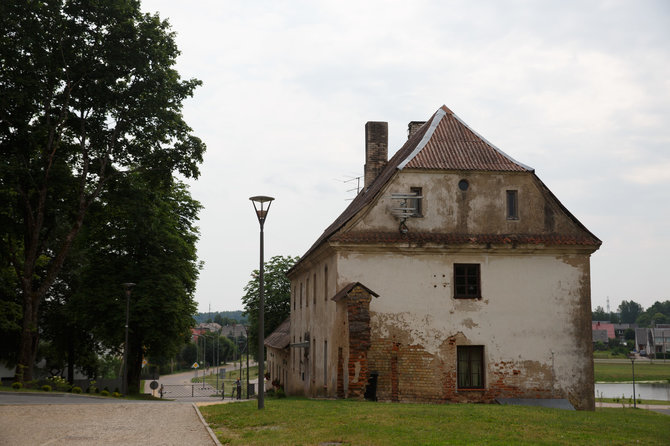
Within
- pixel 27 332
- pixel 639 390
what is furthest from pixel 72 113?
pixel 639 390

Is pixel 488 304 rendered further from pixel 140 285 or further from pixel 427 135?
pixel 140 285

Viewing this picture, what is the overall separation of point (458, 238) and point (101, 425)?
13222 mm

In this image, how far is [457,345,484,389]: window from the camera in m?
22.2

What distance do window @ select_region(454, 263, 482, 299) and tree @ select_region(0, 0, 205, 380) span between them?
13.9 meters

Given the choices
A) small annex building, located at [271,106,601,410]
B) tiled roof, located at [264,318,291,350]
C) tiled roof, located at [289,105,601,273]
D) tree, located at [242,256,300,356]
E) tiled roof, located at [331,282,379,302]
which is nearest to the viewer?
tiled roof, located at [331,282,379,302]

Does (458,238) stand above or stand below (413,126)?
below

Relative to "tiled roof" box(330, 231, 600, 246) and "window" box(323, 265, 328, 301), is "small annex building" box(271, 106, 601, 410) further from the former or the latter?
"window" box(323, 265, 328, 301)

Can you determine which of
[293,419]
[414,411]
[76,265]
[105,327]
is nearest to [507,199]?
[414,411]

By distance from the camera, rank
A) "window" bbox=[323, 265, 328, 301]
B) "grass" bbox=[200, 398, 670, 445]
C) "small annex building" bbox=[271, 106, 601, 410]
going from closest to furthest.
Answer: "grass" bbox=[200, 398, 670, 445], "small annex building" bbox=[271, 106, 601, 410], "window" bbox=[323, 265, 328, 301]

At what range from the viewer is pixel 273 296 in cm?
5709

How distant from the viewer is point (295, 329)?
36125mm

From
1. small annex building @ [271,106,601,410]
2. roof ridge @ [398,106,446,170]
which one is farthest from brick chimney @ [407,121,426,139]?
small annex building @ [271,106,601,410]

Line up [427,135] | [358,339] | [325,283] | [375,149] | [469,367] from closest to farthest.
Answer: [358,339] < [469,367] < [427,135] < [325,283] < [375,149]

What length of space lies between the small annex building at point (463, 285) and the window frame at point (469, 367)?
3 cm
